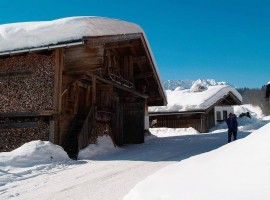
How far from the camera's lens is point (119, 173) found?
7625mm

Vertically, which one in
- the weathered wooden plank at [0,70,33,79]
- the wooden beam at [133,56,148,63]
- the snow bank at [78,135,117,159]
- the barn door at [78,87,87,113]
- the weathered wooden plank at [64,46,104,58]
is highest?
the wooden beam at [133,56,148,63]

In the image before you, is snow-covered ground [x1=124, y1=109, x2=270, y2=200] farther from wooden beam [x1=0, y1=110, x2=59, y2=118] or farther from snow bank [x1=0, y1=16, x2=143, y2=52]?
snow bank [x1=0, y1=16, x2=143, y2=52]

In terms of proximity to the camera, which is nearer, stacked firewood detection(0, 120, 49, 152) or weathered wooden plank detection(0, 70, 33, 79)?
stacked firewood detection(0, 120, 49, 152)

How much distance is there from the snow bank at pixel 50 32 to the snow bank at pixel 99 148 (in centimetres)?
386

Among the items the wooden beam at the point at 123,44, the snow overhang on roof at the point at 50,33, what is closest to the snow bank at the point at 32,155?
the snow overhang on roof at the point at 50,33

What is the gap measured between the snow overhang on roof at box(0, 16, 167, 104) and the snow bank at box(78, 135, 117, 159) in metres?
3.69

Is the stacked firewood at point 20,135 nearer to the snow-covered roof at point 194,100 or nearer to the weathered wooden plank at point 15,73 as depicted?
the weathered wooden plank at point 15,73

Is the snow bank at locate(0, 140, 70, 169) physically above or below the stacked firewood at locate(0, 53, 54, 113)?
below

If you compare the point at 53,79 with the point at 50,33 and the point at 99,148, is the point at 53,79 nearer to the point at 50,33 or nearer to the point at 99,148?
the point at 50,33

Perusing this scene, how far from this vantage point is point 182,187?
4230mm

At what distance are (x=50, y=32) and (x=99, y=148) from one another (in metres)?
4.61

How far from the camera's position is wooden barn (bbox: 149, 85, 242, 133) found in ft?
94.0

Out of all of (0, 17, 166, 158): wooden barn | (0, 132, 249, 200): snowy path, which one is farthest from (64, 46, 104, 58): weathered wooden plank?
(0, 132, 249, 200): snowy path

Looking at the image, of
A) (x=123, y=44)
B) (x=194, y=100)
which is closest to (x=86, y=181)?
(x=123, y=44)
